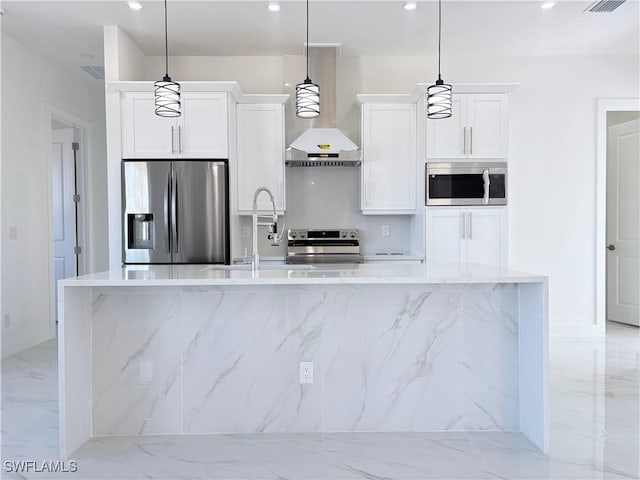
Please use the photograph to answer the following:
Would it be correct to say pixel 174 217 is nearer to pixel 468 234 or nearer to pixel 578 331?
pixel 468 234

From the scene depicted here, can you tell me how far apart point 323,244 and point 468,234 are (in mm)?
1379

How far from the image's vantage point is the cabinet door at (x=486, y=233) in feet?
13.6

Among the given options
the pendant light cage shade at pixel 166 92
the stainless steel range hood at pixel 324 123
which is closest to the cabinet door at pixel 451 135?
the stainless steel range hood at pixel 324 123

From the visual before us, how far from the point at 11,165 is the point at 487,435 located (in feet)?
14.2

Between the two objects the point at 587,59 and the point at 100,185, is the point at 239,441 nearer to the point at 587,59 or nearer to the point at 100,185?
the point at 100,185

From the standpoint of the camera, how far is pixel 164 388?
243 centimetres

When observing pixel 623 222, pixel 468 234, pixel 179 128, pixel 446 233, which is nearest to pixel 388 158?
pixel 446 233

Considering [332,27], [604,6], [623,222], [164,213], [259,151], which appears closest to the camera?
[604,6]

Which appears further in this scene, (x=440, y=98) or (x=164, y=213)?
(x=164, y=213)

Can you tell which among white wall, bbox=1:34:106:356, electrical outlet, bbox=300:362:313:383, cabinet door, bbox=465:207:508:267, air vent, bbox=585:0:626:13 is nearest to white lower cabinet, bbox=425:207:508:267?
cabinet door, bbox=465:207:508:267

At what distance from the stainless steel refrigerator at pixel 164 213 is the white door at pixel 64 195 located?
2.02 meters

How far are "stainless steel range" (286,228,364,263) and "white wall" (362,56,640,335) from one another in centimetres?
150

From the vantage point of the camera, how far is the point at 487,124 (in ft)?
13.6

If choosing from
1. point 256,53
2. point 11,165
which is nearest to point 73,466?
point 11,165
